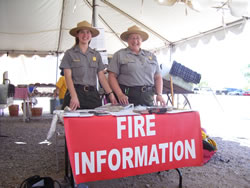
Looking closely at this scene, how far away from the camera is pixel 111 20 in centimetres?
631

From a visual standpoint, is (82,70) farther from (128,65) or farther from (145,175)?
(145,175)

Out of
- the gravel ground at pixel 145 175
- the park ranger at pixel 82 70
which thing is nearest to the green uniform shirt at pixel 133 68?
the park ranger at pixel 82 70

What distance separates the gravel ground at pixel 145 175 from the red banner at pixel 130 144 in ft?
1.93

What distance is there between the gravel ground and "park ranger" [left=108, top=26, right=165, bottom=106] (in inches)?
31.2

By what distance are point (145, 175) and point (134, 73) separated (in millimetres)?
1111

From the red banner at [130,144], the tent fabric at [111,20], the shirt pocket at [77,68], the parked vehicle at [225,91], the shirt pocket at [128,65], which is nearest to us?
the red banner at [130,144]

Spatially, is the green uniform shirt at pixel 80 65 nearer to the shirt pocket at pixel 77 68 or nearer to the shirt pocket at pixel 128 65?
the shirt pocket at pixel 77 68

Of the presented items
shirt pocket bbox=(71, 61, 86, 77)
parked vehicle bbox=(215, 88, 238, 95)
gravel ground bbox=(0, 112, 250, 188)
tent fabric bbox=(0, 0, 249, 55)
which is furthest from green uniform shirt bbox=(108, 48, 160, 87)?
parked vehicle bbox=(215, 88, 238, 95)

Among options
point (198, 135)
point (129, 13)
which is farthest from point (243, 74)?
point (198, 135)

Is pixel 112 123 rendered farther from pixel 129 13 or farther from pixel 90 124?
pixel 129 13

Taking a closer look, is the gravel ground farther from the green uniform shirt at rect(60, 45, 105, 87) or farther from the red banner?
the green uniform shirt at rect(60, 45, 105, 87)

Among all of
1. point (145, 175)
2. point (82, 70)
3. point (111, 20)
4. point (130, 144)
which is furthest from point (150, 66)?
point (111, 20)

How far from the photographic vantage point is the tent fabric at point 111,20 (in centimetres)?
465

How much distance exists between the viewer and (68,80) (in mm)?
1966
